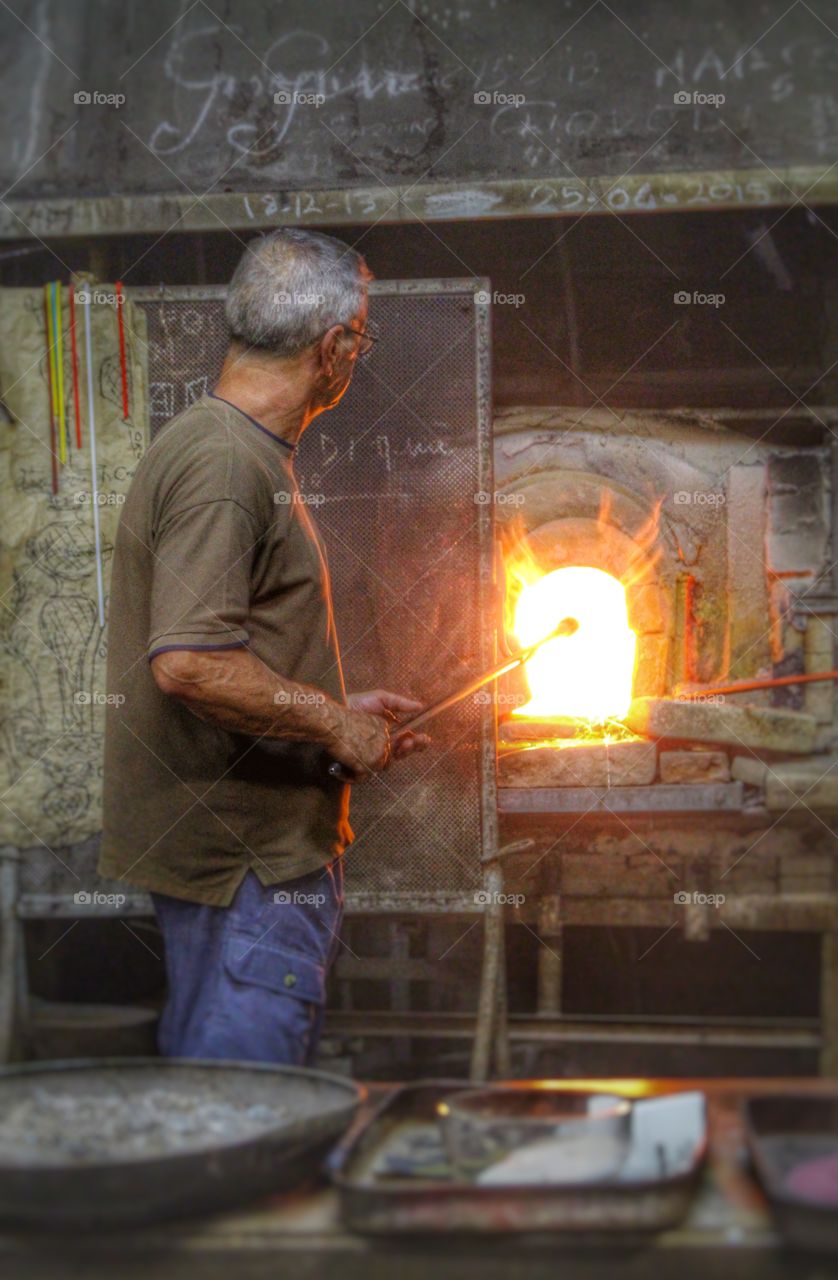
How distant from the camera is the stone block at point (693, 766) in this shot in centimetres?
412

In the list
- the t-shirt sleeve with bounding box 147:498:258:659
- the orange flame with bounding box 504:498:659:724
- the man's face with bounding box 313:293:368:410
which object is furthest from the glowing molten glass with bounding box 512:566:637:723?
the t-shirt sleeve with bounding box 147:498:258:659

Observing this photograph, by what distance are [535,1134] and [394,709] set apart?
1.73 m

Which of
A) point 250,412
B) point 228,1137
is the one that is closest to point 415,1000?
point 250,412

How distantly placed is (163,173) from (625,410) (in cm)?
187

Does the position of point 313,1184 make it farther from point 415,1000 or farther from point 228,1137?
point 415,1000

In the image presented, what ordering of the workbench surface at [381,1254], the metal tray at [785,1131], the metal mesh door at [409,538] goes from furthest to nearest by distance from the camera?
the metal mesh door at [409,538]
the metal tray at [785,1131]
the workbench surface at [381,1254]

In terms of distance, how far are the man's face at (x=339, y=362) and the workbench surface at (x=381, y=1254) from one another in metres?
1.84

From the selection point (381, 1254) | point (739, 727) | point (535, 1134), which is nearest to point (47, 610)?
point (739, 727)

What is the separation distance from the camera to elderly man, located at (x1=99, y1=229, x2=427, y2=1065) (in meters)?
2.64

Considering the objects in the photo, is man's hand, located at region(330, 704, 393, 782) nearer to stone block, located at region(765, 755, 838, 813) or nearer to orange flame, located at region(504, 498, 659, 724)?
A: stone block, located at region(765, 755, 838, 813)

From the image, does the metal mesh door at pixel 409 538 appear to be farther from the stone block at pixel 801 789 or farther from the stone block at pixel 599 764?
the stone block at pixel 801 789

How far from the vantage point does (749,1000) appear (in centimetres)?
509

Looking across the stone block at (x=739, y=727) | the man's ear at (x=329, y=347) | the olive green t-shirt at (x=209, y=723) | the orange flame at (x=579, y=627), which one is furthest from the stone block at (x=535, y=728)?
the man's ear at (x=329, y=347)

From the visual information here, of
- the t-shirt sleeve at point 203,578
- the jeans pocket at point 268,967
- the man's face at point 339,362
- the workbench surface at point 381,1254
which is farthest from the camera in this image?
the man's face at point 339,362
